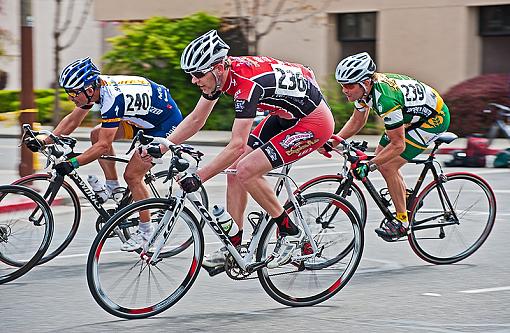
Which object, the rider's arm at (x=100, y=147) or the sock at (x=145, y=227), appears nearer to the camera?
the sock at (x=145, y=227)

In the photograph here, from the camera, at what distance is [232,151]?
6.92 meters

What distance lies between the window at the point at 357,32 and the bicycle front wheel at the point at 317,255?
1979cm

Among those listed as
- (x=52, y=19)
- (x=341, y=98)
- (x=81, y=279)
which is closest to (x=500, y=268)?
(x=81, y=279)

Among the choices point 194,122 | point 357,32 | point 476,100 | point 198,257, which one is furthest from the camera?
point 357,32

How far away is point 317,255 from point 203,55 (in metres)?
1.64

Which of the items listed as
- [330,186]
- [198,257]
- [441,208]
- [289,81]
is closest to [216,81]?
[289,81]

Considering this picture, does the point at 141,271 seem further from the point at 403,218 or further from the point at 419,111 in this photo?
the point at 419,111

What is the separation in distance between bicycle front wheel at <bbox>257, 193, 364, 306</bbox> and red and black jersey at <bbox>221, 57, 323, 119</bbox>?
2.11 ft

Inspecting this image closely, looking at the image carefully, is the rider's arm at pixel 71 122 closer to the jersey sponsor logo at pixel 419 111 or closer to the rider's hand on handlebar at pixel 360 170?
the rider's hand on handlebar at pixel 360 170

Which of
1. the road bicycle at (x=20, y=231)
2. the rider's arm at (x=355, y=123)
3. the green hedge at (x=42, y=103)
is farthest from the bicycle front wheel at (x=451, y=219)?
the green hedge at (x=42, y=103)

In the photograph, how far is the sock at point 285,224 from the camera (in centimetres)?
725

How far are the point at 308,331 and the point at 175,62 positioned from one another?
21.1 metres

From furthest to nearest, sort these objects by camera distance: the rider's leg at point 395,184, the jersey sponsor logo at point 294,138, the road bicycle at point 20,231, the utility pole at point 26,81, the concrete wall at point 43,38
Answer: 1. the concrete wall at point 43,38
2. the utility pole at point 26,81
3. the rider's leg at point 395,184
4. the road bicycle at point 20,231
5. the jersey sponsor logo at point 294,138

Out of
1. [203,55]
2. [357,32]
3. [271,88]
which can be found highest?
[203,55]
